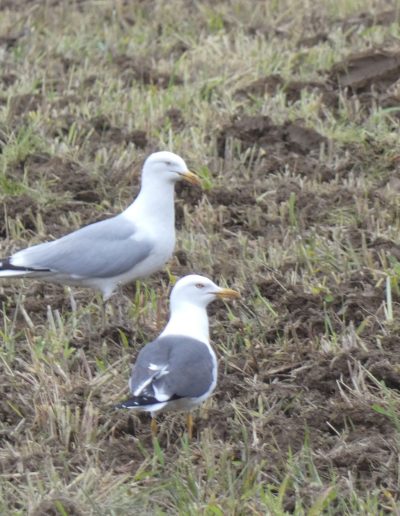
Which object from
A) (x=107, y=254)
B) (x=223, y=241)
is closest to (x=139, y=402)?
(x=107, y=254)

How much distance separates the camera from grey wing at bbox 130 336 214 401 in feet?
15.8

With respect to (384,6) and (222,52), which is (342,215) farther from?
(384,6)

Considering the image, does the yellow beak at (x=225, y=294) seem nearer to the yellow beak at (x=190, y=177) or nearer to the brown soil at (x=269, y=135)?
the yellow beak at (x=190, y=177)

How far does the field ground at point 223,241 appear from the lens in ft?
15.5

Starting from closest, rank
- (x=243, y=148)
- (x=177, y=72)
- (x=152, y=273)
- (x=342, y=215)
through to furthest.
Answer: (x=152, y=273) → (x=342, y=215) → (x=243, y=148) → (x=177, y=72)

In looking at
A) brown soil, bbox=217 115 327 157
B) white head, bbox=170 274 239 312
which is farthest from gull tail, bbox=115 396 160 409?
brown soil, bbox=217 115 327 157

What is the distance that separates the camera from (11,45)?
9.70 m

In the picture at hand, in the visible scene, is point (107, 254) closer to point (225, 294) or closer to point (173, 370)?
point (225, 294)

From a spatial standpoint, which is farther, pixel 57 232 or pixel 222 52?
pixel 222 52

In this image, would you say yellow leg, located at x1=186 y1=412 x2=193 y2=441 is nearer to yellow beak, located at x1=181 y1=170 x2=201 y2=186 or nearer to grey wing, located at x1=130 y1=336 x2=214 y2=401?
grey wing, located at x1=130 y1=336 x2=214 y2=401

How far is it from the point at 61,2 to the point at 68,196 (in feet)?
11.8

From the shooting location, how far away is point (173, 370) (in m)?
4.90

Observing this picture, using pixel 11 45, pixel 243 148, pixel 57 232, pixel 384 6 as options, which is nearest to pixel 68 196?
pixel 57 232

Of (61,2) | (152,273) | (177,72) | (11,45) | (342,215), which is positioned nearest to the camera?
(152,273)
